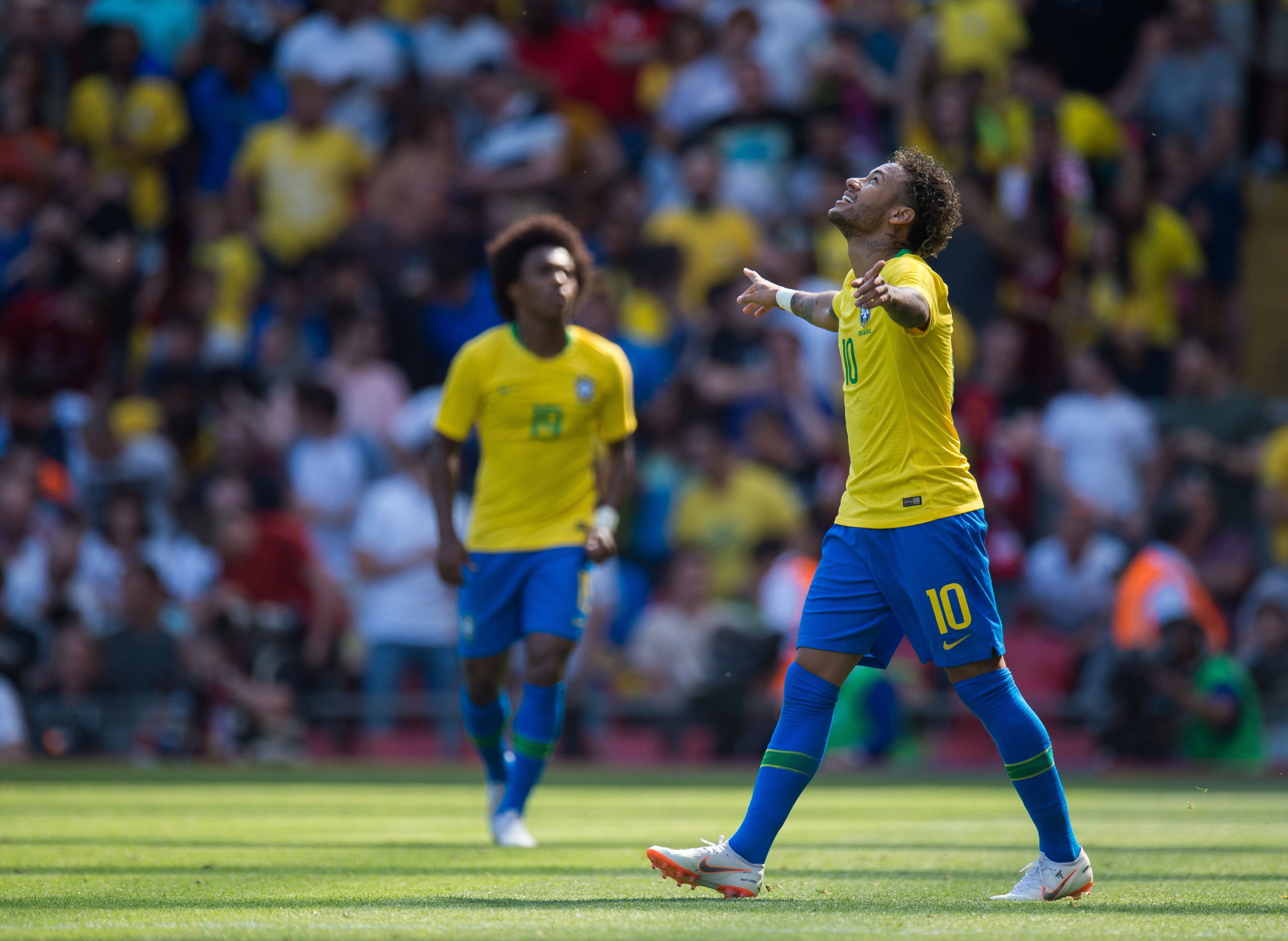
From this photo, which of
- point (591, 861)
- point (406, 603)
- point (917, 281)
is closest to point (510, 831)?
point (591, 861)

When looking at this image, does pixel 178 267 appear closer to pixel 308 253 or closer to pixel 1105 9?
pixel 308 253

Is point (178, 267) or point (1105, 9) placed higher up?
point (1105, 9)

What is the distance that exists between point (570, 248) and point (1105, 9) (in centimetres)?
1035

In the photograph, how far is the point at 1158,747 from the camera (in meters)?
13.5

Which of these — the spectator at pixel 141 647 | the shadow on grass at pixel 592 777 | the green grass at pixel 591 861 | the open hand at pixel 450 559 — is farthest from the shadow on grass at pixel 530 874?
the spectator at pixel 141 647

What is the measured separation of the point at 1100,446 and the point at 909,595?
9279 millimetres

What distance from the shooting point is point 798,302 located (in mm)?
6402

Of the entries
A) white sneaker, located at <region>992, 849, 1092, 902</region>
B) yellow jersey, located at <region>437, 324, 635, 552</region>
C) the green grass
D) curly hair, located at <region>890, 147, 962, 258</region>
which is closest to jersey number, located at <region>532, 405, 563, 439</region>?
yellow jersey, located at <region>437, 324, 635, 552</region>

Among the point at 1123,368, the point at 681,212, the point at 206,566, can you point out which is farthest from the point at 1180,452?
the point at 206,566

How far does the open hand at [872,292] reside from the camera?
548 centimetres

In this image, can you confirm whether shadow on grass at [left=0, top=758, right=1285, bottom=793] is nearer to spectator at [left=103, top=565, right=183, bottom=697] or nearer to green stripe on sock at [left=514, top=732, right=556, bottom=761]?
spectator at [left=103, top=565, right=183, bottom=697]

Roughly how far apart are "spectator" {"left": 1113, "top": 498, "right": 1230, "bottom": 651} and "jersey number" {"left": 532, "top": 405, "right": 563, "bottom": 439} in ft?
20.3

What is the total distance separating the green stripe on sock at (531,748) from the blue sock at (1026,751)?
276 centimetres

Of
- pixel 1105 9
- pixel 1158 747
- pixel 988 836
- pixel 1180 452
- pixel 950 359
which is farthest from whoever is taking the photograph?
pixel 1105 9
